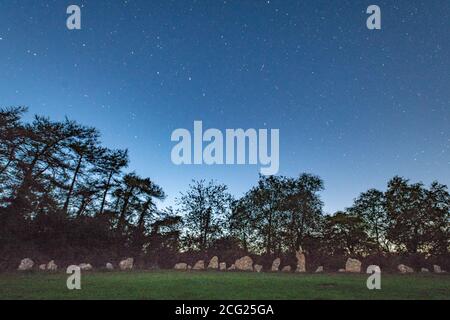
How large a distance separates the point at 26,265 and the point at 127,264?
602cm

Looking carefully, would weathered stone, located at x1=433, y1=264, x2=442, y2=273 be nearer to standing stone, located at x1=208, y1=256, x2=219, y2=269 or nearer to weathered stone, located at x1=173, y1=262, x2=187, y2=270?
standing stone, located at x1=208, y1=256, x2=219, y2=269

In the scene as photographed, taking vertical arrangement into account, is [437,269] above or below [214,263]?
above

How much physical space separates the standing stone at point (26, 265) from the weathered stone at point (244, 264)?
1301 cm

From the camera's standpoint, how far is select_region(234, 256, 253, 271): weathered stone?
2544 cm

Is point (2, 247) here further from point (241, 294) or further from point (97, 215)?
point (241, 294)

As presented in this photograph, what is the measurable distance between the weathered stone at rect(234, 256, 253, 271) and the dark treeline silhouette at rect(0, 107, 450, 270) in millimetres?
1012

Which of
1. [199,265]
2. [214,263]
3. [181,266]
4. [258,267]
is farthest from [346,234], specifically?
[181,266]

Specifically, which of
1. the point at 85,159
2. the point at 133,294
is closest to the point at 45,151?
the point at 85,159

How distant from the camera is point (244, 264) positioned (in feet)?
84.3

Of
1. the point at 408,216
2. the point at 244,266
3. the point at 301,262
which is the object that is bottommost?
the point at 244,266

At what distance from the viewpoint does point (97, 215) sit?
1169 inches
